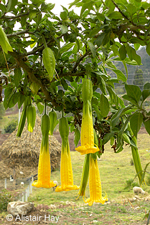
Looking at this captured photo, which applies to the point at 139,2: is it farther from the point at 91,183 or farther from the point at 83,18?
the point at 91,183

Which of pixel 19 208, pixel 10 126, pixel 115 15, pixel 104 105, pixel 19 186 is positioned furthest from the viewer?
pixel 10 126

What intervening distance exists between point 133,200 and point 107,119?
4072 millimetres

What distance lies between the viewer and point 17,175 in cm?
581

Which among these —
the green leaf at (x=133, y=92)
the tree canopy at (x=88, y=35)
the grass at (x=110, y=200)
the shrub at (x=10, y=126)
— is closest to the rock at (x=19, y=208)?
the grass at (x=110, y=200)

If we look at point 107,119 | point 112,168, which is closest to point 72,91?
point 107,119

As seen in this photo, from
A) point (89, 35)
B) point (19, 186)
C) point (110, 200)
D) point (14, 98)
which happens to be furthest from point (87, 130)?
point (19, 186)

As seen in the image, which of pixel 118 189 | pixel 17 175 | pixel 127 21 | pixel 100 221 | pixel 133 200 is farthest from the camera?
pixel 17 175

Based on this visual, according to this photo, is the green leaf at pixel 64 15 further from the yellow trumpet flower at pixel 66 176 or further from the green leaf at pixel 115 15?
the yellow trumpet flower at pixel 66 176

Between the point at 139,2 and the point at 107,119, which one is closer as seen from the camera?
the point at 139,2

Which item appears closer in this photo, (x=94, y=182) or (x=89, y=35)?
(x=89, y=35)

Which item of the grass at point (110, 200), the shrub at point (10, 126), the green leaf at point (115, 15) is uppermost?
the shrub at point (10, 126)

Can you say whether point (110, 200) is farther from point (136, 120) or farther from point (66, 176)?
point (136, 120)

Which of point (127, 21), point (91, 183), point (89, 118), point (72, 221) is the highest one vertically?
point (127, 21)

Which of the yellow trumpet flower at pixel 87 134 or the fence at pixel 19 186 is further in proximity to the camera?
→ the fence at pixel 19 186
